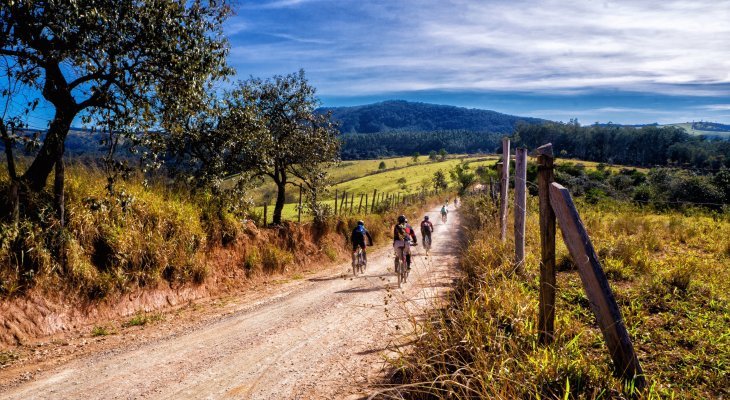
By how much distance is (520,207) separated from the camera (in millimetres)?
7977

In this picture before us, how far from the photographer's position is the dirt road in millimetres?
6262

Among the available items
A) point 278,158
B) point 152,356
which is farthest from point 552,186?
point 278,158

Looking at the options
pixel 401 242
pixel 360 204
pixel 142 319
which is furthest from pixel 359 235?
pixel 360 204

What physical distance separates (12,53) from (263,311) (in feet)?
27.0

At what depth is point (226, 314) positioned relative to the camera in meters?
11.0

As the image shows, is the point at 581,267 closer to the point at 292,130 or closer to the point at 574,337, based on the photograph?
the point at 574,337

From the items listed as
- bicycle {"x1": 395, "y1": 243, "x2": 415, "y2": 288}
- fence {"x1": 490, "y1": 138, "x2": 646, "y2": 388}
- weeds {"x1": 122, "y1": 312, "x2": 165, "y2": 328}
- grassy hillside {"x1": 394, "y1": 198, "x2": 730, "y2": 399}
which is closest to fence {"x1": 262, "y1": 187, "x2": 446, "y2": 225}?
bicycle {"x1": 395, "y1": 243, "x2": 415, "y2": 288}

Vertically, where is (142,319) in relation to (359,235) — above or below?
below

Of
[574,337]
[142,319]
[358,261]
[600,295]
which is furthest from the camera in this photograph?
[358,261]

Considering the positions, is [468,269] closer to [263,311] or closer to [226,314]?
[263,311]

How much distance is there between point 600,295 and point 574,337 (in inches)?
57.5

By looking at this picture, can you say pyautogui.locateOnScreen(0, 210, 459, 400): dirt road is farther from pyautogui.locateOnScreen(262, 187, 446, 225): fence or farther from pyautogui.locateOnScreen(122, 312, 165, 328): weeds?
pyautogui.locateOnScreen(262, 187, 446, 225): fence

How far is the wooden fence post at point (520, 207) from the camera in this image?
782 cm

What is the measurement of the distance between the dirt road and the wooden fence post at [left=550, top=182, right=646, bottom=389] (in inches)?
93.2
